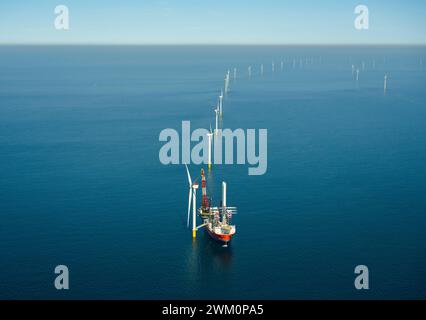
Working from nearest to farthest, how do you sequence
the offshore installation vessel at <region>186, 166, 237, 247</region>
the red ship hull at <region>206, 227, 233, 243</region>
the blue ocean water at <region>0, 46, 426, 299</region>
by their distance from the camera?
the blue ocean water at <region>0, 46, 426, 299</region> → the red ship hull at <region>206, 227, 233, 243</region> → the offshore installation vessel at <region>186, 166, 237, 247</region>

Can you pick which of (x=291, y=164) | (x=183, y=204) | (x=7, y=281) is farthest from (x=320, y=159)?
(x=7, y=281)

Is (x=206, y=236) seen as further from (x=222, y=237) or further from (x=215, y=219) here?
(x=222, y=237)

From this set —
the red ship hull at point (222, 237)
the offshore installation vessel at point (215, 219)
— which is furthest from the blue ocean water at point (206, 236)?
the offshore installation vessel at point (215, 219)

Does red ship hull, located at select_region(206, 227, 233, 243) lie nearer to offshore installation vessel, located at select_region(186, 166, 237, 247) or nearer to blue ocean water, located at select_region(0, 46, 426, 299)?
offshore installation vessel, located at select_region(186, 166, 237, 247)

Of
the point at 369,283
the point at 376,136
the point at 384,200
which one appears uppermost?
the point at 376,136

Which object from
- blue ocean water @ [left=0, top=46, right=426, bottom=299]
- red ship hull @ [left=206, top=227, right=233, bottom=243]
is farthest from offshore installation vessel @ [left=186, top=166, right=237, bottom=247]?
blue ocean water @ [left=0, top=46, right=426, bottom=299]

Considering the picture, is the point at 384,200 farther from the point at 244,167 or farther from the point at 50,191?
the point at 50,191

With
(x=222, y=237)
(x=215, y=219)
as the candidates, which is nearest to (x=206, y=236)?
(x=215, y=219)

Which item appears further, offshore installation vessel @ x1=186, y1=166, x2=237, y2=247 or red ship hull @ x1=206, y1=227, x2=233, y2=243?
offshore installation vessel @ x1=186, y1=166, x2=237, y2=247

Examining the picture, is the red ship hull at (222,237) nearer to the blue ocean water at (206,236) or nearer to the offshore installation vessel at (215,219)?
the offshore installation vessel at (215,219)

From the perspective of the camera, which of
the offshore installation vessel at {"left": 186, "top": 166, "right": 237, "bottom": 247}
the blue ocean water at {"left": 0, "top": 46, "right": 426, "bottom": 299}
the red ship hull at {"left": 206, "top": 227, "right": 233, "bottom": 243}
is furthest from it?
the offshore installation vessel at {"left": 186, "top": 166, "right": 237, "bottom": 247}

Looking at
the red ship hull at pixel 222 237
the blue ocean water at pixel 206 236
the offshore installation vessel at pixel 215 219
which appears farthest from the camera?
the offshore installation vessel at pixel 215 219
